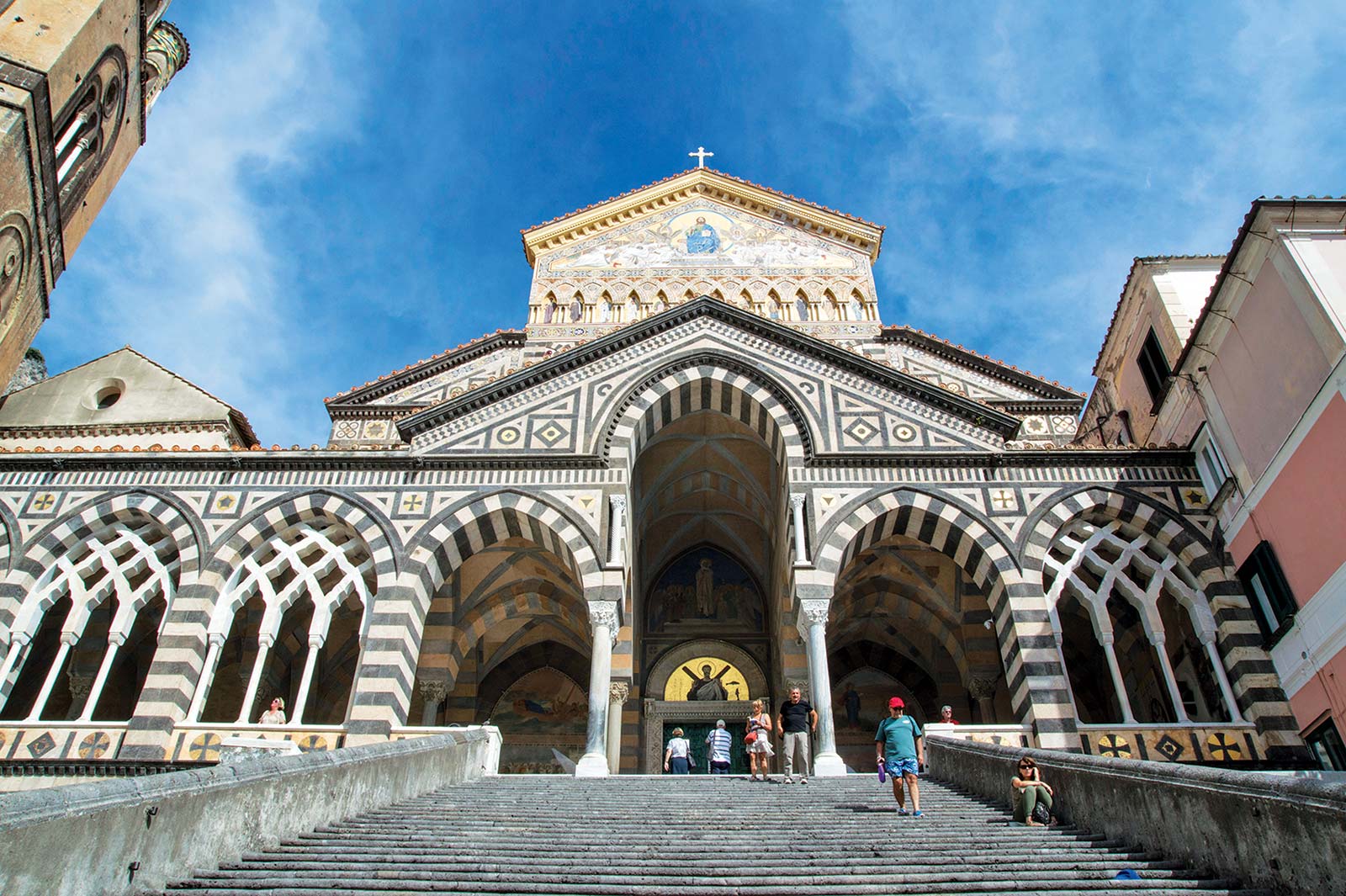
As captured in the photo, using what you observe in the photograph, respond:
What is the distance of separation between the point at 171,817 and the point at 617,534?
427 inches

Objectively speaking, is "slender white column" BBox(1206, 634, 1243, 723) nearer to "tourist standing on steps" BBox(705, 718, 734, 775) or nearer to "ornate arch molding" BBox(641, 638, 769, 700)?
"tourist standing on steps" BBox(705, 718, 734, 775)

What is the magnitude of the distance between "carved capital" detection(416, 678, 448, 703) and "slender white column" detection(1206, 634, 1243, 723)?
284 inches

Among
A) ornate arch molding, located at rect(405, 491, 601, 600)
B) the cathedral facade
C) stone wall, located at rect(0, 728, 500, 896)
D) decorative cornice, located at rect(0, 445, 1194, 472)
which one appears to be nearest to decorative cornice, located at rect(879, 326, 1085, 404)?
the cathedral facade

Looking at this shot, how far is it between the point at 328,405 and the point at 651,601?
10.6 meters

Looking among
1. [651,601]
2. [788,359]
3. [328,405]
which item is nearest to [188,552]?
[328,405]

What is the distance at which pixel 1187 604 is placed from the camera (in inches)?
626

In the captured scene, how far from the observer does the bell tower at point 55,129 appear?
51.6 ft

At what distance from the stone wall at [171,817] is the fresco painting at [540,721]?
12.1 metres

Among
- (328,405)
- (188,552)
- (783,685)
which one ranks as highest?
(328,405)

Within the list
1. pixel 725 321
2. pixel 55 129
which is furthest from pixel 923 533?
pixel 55 129

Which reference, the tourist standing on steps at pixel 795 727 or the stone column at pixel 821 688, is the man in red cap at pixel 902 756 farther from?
the stone column at pixel 821 688

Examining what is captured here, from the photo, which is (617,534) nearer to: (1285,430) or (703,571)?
(703,571)

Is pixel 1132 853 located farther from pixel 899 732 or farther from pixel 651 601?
pixel 651 601

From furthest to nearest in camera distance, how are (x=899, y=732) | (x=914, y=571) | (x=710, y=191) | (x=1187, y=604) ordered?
(x=710, y=191), (x=914, y=571), (x=1187, y=604), (x=899, y=732)
